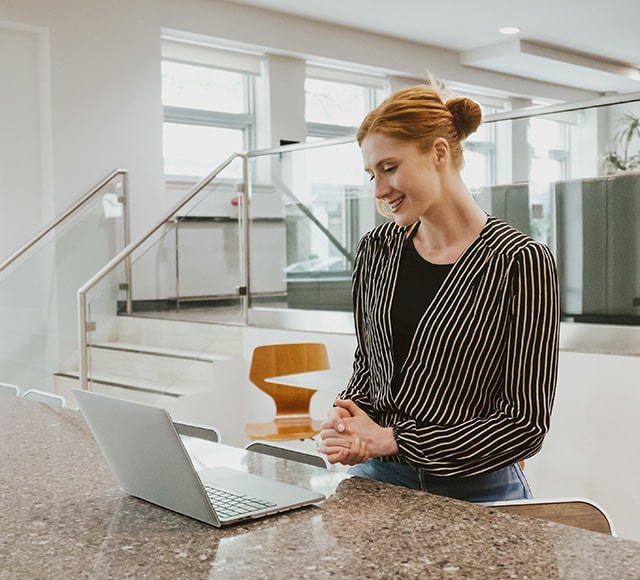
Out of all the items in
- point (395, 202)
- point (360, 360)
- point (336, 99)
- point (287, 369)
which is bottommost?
point (287, 369)

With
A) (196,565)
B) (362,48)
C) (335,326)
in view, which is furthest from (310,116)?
(196,565)

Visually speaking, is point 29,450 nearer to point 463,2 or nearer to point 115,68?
point 115,68

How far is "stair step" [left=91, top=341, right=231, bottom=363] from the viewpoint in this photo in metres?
5.14

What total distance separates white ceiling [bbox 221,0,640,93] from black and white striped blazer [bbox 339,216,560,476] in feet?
22.2

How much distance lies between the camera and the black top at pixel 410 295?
5.35ft

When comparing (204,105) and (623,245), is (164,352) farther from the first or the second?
(204,105)

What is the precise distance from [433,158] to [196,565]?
2.95 ft

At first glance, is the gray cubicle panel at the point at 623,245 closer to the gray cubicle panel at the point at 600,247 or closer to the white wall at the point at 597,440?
the gray cubicle panel at the point at 600,247

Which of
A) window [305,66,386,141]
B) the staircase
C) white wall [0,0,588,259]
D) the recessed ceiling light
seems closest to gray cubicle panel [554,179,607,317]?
the staircase

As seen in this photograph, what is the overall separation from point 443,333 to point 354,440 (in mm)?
250

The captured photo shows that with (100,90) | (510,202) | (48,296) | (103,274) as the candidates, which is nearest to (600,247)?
(510,202)

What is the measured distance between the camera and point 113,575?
38.4 inches

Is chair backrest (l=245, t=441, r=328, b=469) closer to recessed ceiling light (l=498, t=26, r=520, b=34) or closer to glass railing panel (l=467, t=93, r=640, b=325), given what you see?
glass railing panel (l=467, t=93, r=640, b=325)

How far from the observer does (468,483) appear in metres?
1.52
